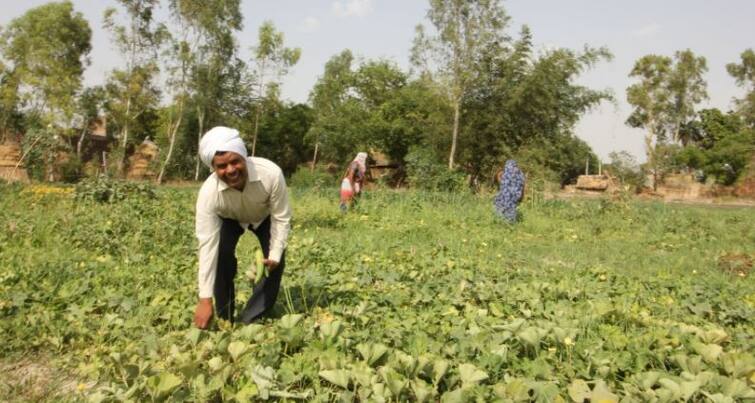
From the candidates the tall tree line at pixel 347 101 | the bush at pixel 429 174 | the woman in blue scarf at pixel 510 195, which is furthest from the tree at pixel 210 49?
the woman in blue scarf at pixel 510 195

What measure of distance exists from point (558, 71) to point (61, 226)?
20779mm

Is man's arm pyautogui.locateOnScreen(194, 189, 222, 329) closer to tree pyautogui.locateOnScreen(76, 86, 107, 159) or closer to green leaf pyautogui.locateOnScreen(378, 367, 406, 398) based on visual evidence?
green leaf pyautogui.locateOnScreen(378, 367, 406, 398)

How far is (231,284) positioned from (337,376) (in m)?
1.57

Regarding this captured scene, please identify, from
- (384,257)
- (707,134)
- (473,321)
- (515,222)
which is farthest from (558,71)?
(707,134)

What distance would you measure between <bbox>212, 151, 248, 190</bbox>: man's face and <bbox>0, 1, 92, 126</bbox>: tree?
31.0 m

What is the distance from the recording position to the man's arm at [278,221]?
3.51 meters

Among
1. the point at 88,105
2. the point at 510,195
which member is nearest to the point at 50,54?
the point at 88,105

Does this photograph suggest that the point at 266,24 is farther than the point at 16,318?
Yes

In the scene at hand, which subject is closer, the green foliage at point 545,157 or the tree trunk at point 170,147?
the green foliage at point 545,157

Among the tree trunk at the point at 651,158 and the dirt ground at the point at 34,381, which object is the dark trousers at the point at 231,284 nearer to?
the dirt ground at the point at 34,381

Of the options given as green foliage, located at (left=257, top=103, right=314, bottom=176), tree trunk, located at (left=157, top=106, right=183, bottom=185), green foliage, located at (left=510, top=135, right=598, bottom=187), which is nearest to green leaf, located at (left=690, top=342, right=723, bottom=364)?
green foliage, located at (left=510, top=135, right=598, bottom=187)

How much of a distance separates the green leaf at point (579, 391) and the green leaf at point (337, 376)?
862 millimetres

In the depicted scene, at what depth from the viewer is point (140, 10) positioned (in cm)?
2919

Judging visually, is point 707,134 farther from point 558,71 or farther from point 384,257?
point 384,257
